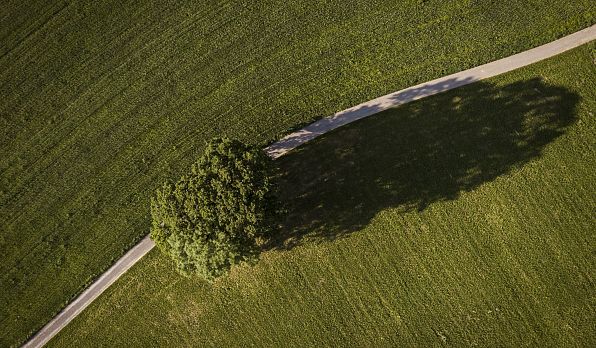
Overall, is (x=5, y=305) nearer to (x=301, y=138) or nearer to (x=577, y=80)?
(x=301, y=138)

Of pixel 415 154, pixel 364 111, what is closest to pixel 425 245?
pixel 415 154

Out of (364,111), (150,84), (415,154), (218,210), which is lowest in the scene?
(415,154)

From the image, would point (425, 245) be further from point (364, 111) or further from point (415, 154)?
point (364, 111)

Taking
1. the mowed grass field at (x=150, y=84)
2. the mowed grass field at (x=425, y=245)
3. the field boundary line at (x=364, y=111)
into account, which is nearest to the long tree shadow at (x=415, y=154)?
the mowed grass field at (x=425, y=245)

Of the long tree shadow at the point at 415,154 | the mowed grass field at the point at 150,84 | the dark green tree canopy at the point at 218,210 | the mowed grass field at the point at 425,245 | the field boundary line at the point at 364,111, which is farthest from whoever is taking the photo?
the mowed grass field at the point at 150,84

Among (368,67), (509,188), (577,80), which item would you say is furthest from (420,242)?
(577,80)

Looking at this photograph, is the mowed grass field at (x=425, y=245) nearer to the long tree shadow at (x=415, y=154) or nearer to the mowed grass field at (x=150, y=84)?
the long tree shadow at (x=415, y=154)

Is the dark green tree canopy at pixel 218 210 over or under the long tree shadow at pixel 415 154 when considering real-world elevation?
over
